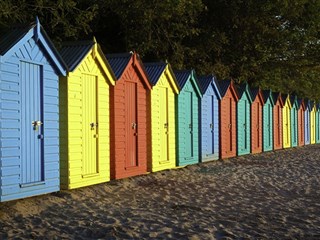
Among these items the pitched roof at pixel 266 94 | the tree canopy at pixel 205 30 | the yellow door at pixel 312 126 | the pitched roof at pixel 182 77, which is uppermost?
the tree canopy at pixel 205 30

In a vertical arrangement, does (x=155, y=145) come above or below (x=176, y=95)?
below

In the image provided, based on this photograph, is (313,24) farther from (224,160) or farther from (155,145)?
(155,145)

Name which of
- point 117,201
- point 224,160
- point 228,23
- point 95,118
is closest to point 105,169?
point 95,118

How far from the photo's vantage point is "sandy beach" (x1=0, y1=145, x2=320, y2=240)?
269 inches

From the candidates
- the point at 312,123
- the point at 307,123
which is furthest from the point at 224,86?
the point at 312,123

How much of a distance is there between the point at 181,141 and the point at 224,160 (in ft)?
10.7

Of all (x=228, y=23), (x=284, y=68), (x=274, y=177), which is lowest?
(x=274, y=177)

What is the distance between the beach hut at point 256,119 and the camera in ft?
69.1

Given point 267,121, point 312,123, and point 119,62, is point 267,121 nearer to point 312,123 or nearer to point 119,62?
point 312,123

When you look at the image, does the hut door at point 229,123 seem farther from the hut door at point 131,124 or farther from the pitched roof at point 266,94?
the hut door at point 131,124

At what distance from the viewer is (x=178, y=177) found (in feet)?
42.1

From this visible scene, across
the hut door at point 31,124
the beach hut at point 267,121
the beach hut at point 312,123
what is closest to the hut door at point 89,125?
the hut door at point 31,124

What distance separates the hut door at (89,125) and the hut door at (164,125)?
10.9 feet

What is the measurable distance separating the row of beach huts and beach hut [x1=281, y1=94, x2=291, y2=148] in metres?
7.46
